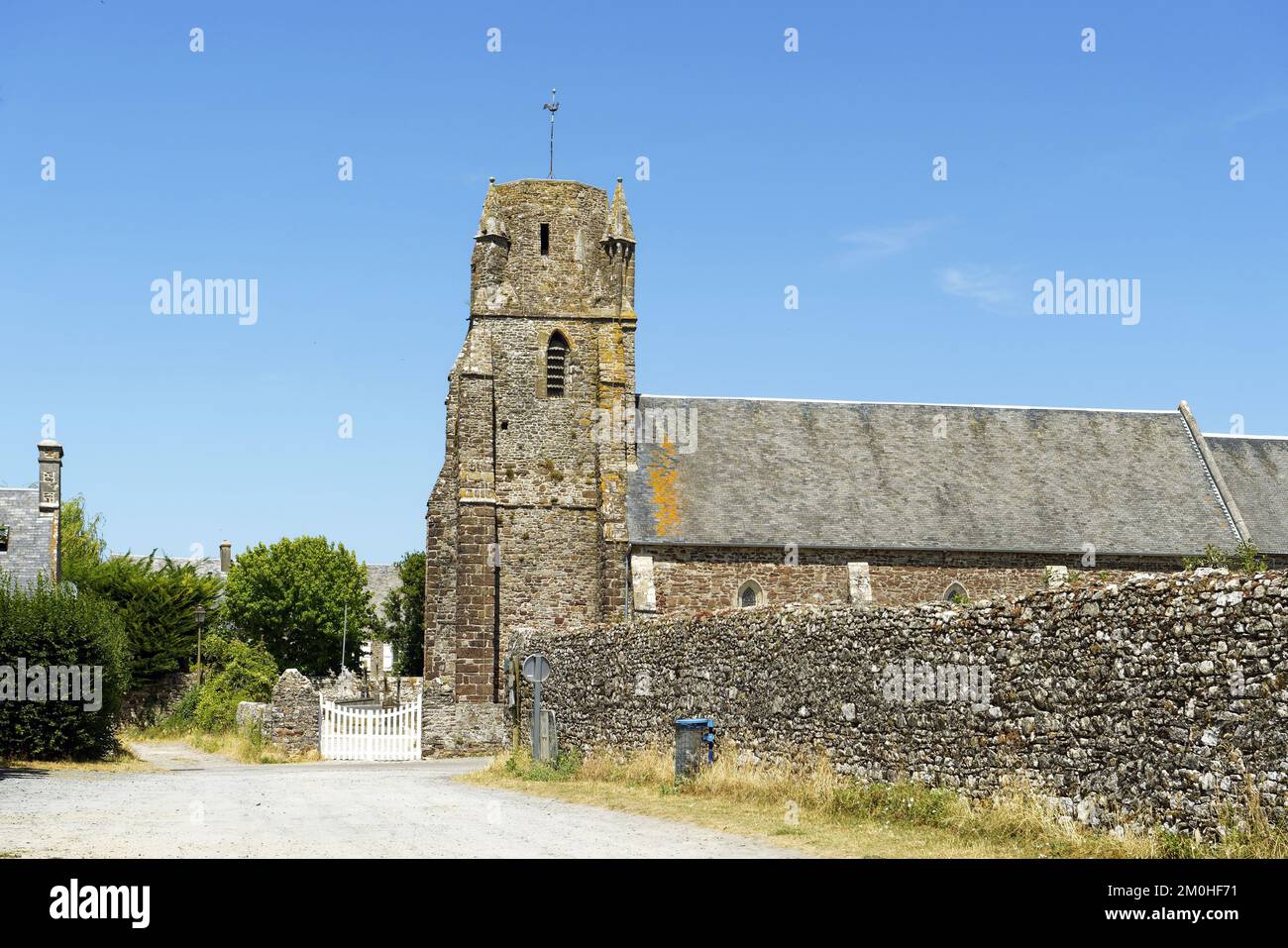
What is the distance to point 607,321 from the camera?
39375mm

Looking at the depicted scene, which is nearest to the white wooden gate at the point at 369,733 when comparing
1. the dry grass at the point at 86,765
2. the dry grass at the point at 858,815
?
the dry grass at the point at 86,765

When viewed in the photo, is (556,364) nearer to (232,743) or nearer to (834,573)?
(834,573)

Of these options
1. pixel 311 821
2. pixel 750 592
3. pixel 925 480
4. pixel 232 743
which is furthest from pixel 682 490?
pixel 311 821

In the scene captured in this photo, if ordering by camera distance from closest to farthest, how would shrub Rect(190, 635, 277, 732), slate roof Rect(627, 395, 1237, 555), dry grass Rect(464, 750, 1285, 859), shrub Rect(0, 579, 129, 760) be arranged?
dry grass Rect(464, 750, 1285, 859)
shrub Rect(0, 579, 129, 760)
slate roof Rect(627, 395, 1237, 555)
shrub Rect(190, 635, 277, 732)

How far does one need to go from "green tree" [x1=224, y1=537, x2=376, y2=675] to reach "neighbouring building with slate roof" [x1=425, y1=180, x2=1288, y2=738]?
89.2 ft

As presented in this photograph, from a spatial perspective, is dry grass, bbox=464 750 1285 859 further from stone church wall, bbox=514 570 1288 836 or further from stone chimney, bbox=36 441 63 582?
stone chimney, bbox=36 441 63 582

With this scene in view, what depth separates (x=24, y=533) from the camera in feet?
117

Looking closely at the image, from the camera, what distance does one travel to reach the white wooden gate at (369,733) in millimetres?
32406

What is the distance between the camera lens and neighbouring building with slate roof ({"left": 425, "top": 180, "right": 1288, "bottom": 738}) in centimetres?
3662

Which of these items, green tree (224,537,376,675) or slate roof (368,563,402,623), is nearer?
green tree (224,537,376,675)

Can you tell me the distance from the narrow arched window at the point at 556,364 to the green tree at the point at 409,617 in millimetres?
16413

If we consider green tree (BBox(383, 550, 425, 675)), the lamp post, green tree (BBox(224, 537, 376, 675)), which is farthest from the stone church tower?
green tree (BBox(224, 537, 376, 675))

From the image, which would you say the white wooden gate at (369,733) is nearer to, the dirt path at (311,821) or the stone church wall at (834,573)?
the stone church wall at (834,573)
